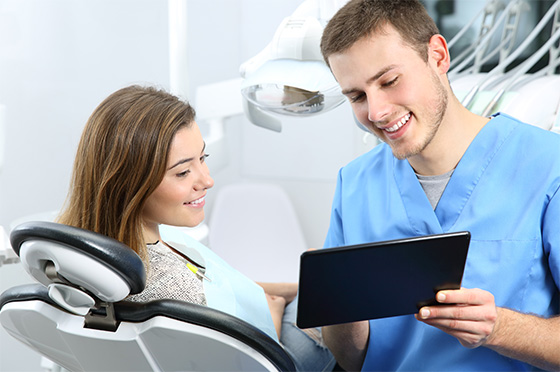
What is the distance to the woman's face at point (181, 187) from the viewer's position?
1075 millimetres

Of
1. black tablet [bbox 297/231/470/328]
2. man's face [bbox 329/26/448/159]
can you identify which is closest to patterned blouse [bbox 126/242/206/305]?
black tablet [bbox 297/231/470/328]

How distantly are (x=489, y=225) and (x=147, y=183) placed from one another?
0.64m

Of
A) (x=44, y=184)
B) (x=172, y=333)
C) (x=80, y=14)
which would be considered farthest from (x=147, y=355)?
A: (x=80, y=14)

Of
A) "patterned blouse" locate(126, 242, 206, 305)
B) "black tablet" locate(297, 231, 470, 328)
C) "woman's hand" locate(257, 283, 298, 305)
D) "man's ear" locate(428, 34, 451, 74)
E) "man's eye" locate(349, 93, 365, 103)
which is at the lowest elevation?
"woman's hand" locate(257, 283, 298, 305)

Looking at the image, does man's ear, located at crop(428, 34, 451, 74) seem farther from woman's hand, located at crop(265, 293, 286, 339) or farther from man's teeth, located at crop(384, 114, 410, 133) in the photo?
woman's hand, located at crop(265, 293, 286, 339)

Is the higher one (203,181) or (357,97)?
(357,97)

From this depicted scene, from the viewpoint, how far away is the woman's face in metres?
1.08

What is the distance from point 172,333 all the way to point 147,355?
0.25 ft

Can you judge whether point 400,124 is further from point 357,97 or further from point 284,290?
point 284,290

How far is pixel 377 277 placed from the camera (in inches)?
35.4

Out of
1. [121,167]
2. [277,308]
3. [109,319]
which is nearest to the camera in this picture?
[109,319]

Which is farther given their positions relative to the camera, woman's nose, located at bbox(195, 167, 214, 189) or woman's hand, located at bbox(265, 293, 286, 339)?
woman's hand, located at bbox(265, 293, 286, 339)

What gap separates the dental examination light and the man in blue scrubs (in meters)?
0.06

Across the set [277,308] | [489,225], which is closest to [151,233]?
[277,308]
